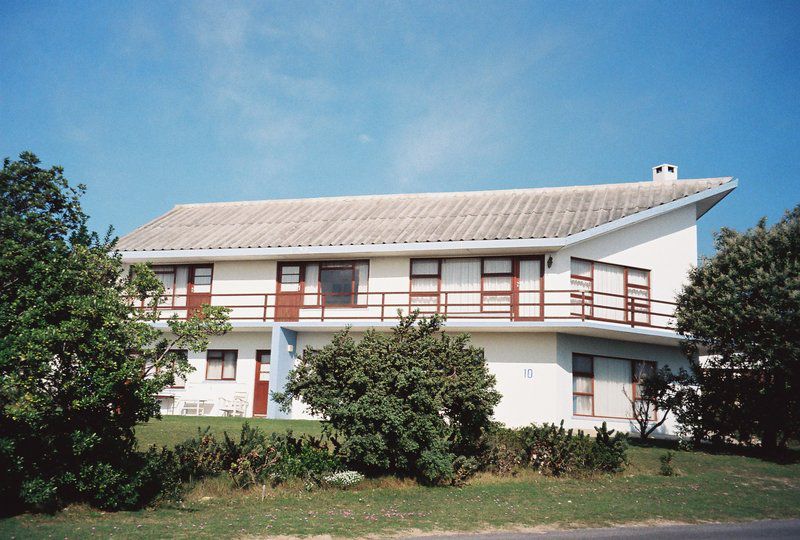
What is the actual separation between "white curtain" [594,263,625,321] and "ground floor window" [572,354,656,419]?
1.58 metres

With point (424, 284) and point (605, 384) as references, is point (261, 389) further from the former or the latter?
point (605, 384)

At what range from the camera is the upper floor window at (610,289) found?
26.0m

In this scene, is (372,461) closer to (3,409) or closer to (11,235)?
(3,409)

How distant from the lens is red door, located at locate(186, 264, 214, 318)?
29.6 metres

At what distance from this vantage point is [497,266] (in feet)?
87.7

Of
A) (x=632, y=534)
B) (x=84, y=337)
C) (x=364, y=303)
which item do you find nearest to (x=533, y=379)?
(x=364, y=303)

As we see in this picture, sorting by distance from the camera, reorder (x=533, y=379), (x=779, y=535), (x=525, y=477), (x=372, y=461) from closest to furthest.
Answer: (x=779, y=535) → (x=372, y=461) → (x=525, y=477) → (x=533, y=379)

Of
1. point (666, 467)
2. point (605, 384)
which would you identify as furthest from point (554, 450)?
point (605, 384)

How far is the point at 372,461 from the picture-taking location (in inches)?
628

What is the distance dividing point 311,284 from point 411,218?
15.5ft

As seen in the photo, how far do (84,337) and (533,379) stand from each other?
16259 mm

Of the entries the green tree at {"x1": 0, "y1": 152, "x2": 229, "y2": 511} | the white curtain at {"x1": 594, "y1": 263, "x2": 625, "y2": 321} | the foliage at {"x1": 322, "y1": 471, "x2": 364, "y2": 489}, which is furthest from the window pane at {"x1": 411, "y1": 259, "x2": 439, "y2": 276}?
the green tree at {"x1": 0, "y1": 152, "x2": 229, "y2": 511}

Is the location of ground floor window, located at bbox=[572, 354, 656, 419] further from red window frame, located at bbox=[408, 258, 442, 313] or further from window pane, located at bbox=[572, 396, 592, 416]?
red window frame, located at bbox=[408, 258, 442, 313]

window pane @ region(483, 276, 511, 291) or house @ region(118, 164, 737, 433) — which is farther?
window pane @ region(483, 276, 511, 291)
